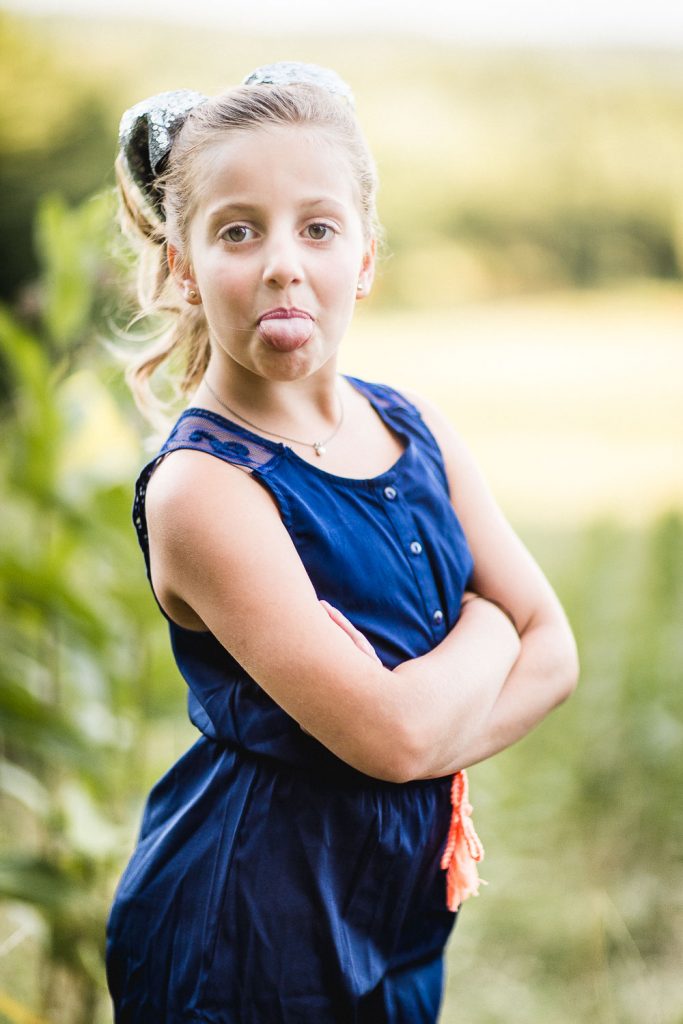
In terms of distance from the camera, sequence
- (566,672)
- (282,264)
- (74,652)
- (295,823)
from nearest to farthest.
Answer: (282,264) < (295,823) < (566,672) < (74,652)

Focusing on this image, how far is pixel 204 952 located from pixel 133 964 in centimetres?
12

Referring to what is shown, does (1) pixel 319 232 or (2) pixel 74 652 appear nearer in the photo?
(1) pixel 319 232

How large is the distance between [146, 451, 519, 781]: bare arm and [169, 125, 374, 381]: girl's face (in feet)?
0.40

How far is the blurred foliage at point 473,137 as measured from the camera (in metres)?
3.78

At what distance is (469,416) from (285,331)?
3.72 meters

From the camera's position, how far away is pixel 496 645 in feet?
3.52

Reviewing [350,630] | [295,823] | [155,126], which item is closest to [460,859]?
[295,823]

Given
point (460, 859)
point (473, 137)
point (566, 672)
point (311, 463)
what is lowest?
point (460, 859)

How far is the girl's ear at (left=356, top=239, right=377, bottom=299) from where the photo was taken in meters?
1.06

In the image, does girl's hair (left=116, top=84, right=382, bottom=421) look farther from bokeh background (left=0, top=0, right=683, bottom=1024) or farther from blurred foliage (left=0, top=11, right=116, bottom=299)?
blurred foliage (left=0, top=11, right=116, bottom=299)

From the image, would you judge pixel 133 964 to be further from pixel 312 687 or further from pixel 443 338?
pixel 443 338

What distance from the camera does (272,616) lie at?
927 millimetres

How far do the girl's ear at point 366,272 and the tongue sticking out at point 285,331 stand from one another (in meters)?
0.14

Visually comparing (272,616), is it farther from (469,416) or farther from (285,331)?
(469,416)
